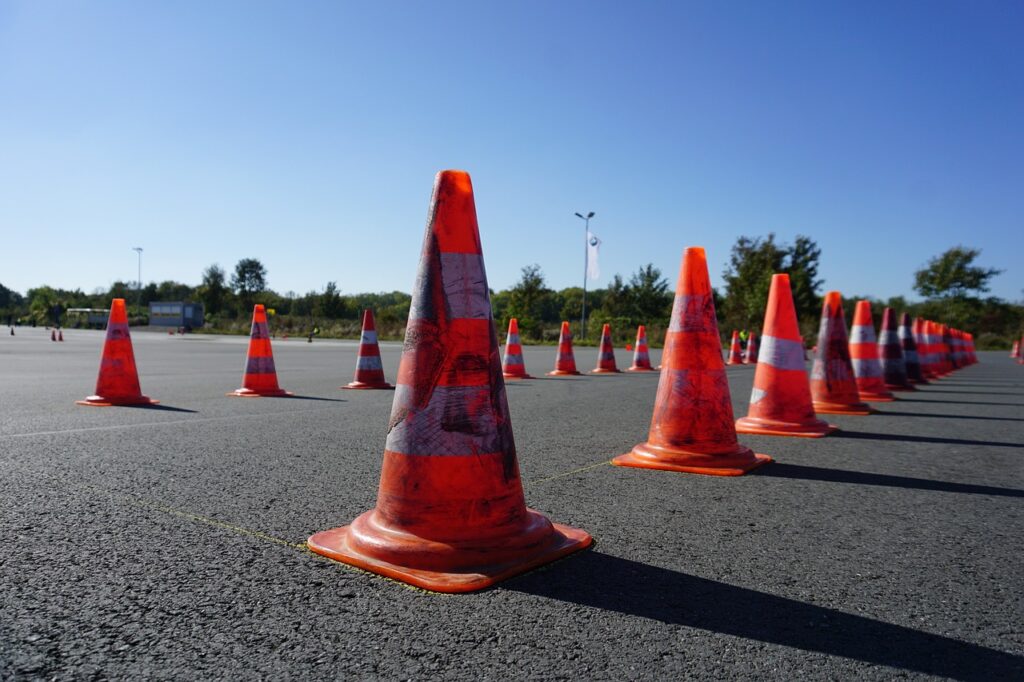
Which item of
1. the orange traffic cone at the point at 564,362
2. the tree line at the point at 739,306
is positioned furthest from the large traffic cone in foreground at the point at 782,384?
the tree line at the point at 739,306

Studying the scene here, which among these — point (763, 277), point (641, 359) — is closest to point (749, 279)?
point (763, 277)

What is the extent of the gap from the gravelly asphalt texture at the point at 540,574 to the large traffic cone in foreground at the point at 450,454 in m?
0.14

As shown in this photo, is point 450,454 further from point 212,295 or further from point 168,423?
point 212,295

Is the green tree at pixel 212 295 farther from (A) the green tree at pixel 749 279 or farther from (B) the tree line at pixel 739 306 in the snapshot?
(A) the green tree at pixel 749 279

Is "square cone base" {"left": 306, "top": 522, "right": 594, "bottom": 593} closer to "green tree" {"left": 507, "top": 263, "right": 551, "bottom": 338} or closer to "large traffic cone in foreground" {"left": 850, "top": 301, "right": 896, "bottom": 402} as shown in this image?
"large traffic cone in foreground" {"left": 850, "top": 301, "right": 896, "bottom": 402}

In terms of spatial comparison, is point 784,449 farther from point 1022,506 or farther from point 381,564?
point 381,564

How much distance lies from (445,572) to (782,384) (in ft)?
17.1

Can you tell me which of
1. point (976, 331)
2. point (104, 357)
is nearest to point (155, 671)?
point (104, 357)

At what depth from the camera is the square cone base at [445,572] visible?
265 cm

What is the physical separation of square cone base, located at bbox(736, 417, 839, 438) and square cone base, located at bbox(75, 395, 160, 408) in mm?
6562

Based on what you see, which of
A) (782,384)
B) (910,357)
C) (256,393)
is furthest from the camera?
(910,357)

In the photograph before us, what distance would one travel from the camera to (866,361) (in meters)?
11.2

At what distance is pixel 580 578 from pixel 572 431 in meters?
4.21

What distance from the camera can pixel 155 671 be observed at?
77.0 inches
